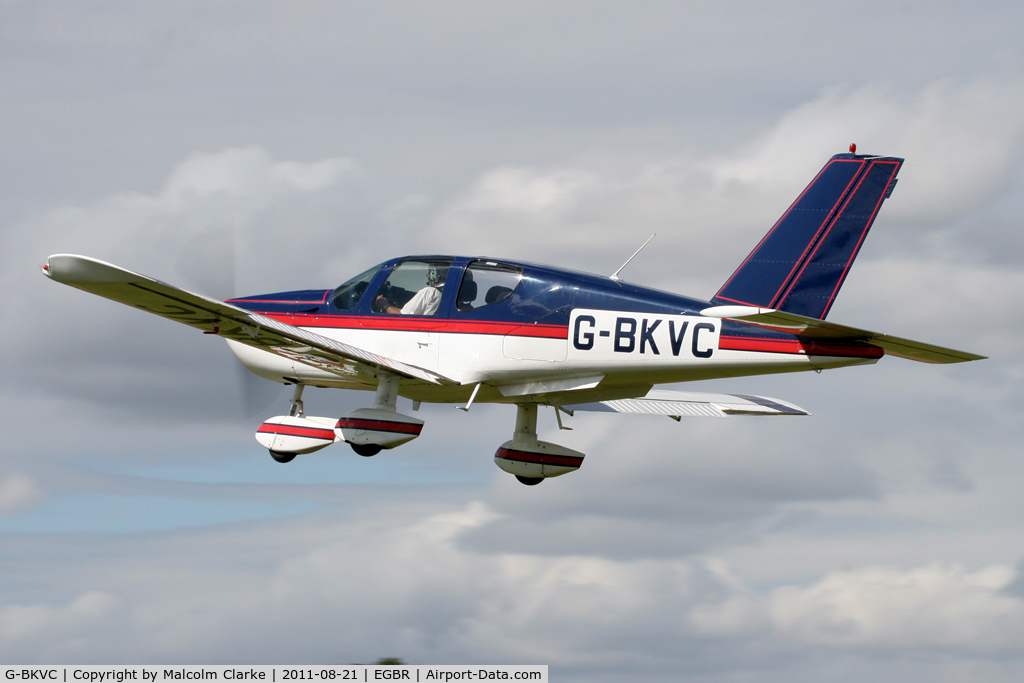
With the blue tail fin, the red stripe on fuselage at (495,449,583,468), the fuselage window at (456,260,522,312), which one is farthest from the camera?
the red stripe on fuselage at (495,449,583,468)

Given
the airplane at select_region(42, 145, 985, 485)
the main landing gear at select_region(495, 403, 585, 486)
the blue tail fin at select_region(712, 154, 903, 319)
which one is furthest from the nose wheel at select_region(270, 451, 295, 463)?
the blue tail fin at select_region(712, 154, 903, 319)

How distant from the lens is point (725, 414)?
1670 centimetres

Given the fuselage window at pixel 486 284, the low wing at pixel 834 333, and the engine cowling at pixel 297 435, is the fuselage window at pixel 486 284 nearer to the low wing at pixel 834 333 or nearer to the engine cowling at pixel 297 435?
the engine cowling at pixel 297 435

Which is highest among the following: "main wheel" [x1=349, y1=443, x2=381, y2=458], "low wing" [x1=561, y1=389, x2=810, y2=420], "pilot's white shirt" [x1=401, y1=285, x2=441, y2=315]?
"pilot's white shirt" [x1=401, y1=285, x2=441, y2=315]

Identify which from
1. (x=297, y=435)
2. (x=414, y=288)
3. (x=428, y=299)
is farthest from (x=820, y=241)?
(x=297, y=435)

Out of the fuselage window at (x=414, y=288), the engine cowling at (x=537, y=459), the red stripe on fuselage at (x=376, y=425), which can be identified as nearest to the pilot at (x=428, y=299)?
the fuselage window at (x=414, y=288)

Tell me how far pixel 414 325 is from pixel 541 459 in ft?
9.87

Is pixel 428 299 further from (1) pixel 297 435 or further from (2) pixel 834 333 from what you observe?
(2) pixel 834 333

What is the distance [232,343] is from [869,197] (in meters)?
9.14

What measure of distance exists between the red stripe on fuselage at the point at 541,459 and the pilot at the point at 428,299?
2.81 m

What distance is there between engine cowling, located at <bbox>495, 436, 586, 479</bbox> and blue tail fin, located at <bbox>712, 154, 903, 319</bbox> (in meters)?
3.57

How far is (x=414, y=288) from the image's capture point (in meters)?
14.5

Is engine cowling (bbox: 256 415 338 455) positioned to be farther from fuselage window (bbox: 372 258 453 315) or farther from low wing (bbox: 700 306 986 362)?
low wing (bbox: 700 306 986 362)

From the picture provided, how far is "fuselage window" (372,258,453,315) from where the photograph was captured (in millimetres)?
14359
